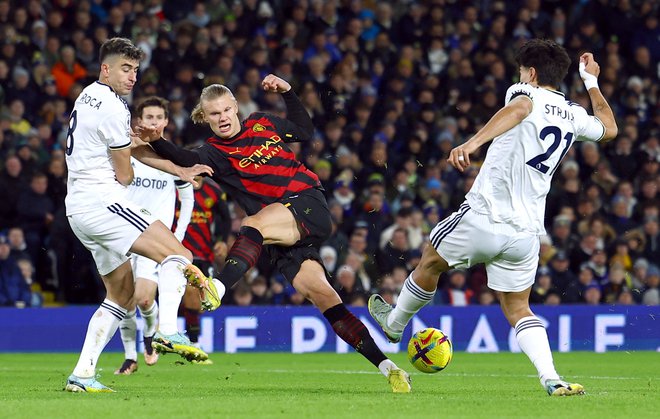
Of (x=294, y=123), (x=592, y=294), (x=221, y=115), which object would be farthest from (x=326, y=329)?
(x=221, y=115)

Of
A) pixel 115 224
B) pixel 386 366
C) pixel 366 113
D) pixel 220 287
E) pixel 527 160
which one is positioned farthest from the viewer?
pixel 366 113

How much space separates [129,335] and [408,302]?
3.42m

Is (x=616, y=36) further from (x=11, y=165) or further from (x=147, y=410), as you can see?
(x=147, y=410)

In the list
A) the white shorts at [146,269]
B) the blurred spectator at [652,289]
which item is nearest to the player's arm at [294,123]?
the white shorts at [146,269]

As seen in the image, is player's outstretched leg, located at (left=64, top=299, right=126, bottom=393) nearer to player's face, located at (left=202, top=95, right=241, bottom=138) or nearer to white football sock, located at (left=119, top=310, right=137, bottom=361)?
player's face, located at (left=202, top=95, right=241, bottom=138)

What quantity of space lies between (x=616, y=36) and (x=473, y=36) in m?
2.67

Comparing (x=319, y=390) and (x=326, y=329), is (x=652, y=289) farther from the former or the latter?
(x=319, y=390)

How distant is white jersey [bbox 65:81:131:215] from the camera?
321 inches

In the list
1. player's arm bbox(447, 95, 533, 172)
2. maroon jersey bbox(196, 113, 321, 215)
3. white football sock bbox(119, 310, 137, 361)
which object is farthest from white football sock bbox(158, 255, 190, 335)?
player's arm bbox(447, 95, 533, 172)

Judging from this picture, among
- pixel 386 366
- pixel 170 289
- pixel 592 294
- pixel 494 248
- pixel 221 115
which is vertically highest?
pixel 221 115

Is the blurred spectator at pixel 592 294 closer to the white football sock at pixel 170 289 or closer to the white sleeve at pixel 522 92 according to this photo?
the white football sock at pixel 170 289

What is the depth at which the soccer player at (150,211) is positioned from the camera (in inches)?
435

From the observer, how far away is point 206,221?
13531 mm

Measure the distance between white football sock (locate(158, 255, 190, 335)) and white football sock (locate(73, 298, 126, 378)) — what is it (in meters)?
0.32
